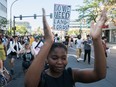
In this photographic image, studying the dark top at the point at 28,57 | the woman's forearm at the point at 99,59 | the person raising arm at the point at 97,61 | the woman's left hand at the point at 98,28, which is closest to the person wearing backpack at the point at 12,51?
the dark top at the point at 28,57

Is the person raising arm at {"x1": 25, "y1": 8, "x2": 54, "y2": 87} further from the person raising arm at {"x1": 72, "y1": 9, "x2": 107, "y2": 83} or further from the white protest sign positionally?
the white protest sign

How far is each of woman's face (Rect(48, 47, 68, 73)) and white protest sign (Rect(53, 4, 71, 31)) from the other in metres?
9.56

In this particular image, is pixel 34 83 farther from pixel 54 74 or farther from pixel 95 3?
pixel 95 3

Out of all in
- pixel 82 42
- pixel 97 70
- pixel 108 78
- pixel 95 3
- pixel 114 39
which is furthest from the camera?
pixel 114 39

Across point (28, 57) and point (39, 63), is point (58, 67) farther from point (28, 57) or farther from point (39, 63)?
point (28, 57)

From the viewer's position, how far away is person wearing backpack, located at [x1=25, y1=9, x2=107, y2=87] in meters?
2.97

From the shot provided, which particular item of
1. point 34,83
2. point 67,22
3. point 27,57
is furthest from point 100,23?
point 67,22

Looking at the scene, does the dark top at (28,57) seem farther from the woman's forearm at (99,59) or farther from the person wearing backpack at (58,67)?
the woman's forearm at (99,59)

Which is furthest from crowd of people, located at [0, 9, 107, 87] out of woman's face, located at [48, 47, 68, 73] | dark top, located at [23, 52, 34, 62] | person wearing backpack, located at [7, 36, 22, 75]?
person wearing backpack, located at [7, 36, 22, 75]

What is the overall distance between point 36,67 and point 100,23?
23.6 inches

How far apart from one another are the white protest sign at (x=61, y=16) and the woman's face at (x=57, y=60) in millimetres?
9560

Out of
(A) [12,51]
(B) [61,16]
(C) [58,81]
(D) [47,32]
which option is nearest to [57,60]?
(C) [58,81]

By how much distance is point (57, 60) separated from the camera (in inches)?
124

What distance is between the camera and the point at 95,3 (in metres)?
66.1
